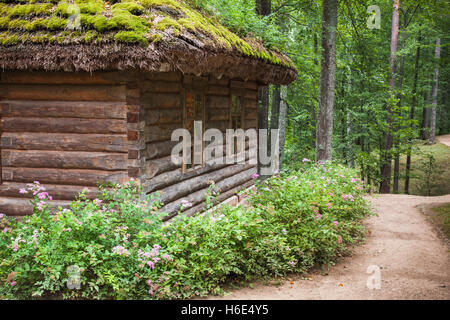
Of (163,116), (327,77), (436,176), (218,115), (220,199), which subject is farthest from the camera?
(436,176)

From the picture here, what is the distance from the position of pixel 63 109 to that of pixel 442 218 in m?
8.94

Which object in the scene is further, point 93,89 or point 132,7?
point 93,89

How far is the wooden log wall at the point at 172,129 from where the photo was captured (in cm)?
617

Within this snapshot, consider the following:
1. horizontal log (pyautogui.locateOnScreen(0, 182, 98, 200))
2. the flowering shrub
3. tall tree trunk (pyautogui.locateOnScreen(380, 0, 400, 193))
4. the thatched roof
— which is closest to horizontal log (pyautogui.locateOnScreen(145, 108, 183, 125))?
the thatched roof

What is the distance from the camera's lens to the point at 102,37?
5.35 metres

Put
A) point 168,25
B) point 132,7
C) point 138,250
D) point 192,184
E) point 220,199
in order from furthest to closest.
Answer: point 220,199 → point 192,184 → point 132,7 → point 168,25 → point 138,250

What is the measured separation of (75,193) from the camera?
240 inches

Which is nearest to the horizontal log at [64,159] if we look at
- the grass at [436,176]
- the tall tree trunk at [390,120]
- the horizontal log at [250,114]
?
the horizontal log at [250,114]

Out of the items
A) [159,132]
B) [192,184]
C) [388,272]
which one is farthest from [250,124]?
[388,272]

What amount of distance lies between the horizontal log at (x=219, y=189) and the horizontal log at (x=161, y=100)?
1610 mm

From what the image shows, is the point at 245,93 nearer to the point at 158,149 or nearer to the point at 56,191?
the point at 158,149

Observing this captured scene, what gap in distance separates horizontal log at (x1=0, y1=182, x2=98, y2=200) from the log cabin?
16 millimetres

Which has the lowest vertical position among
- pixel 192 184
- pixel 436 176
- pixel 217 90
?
pixel 436 176

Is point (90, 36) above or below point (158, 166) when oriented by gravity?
above
